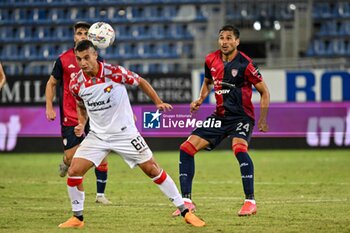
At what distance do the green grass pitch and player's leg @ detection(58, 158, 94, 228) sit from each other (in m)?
0.15

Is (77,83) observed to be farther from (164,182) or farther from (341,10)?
(341,10)

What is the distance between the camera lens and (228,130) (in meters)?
Result: 9.90

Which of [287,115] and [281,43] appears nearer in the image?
[287,115]

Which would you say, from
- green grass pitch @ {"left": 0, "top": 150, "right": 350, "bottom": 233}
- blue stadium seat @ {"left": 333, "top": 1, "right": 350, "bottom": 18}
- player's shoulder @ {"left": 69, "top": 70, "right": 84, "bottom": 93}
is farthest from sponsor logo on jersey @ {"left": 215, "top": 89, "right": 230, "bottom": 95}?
blue stadium seat @ {"left": 333, "top": 1, "right": 350, "bottom": 18}

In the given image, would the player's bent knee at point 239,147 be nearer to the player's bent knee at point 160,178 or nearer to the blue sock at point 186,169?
the blue sock at point 186,169

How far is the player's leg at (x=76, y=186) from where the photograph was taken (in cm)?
844

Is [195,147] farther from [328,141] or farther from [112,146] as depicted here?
[328,141]

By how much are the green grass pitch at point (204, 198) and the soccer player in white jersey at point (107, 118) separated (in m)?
0.61

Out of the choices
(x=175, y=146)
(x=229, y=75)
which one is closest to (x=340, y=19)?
(x=175, y=146)

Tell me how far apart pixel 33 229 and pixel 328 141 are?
14.9 m

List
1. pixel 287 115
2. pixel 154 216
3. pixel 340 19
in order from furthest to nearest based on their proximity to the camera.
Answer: pixel 340 19 < pixel 287 115 < pixel 154 216

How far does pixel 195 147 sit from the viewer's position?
9.82 meters

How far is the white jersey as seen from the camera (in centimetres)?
833

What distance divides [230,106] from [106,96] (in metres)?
2.05
